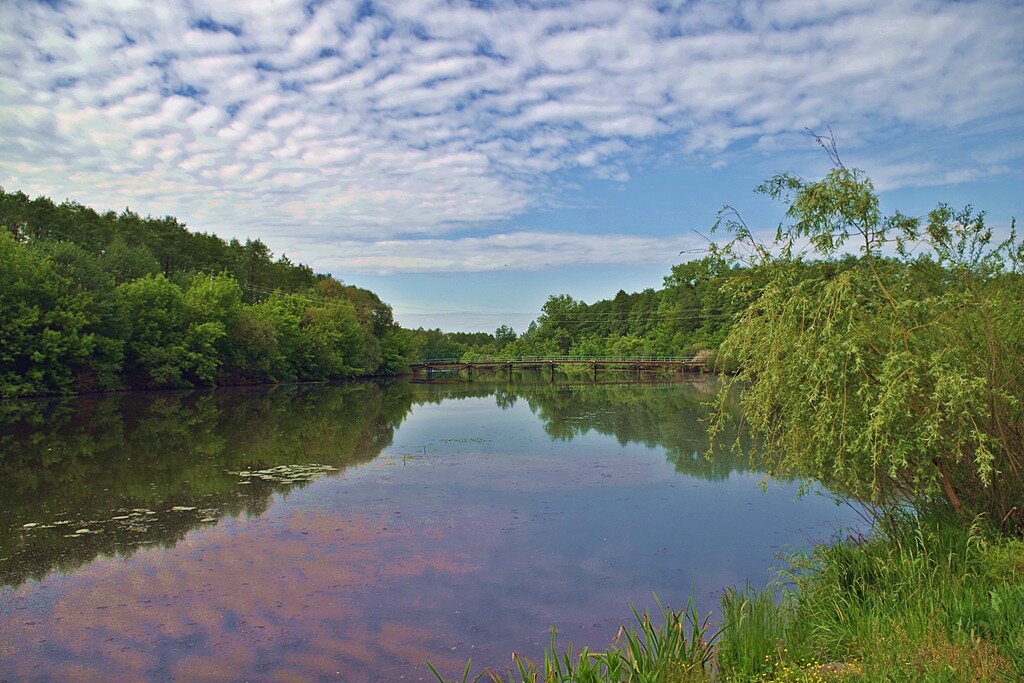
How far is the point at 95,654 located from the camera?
24.2 feet

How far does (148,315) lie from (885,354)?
155 feet

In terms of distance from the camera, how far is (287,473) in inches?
709

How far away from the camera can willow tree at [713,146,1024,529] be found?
22.5 feet

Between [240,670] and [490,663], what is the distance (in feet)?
8.18

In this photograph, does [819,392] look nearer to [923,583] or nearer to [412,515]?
[923,583]

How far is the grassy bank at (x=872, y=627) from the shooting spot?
4.98 meters

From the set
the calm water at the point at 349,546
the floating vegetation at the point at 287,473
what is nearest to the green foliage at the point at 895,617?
the calm water at the point at 349,546

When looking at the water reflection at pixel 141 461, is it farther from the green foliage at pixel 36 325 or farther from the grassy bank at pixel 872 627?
the grassy bank at pixel 872 627

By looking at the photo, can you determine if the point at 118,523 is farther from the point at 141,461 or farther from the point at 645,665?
the point at 645,665

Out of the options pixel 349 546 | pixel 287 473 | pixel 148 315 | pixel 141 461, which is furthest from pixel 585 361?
pixel 349 546

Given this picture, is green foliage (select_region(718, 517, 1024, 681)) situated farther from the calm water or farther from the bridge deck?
the bridge deck

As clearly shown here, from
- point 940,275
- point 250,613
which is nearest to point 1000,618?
point 940,275

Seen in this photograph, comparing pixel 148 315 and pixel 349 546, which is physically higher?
pixel 148 315

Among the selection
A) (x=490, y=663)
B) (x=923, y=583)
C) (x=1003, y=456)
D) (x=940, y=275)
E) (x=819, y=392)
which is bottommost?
(x=490, y=663)
